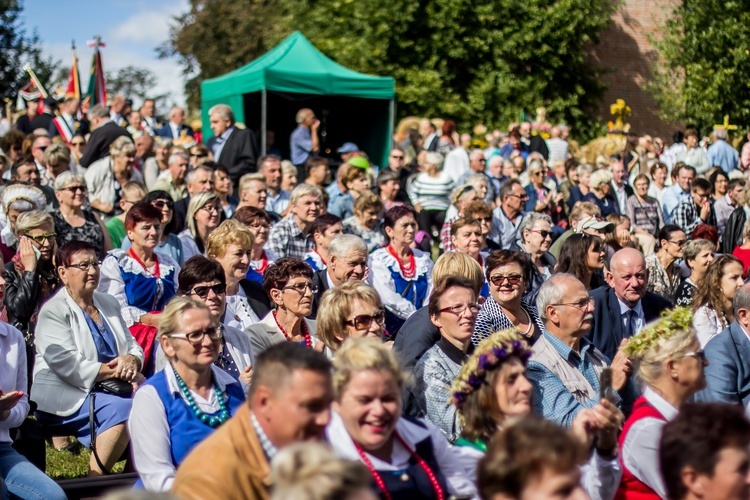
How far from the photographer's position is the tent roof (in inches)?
653

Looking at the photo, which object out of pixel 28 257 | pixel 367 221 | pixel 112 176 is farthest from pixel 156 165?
pixel 28 257

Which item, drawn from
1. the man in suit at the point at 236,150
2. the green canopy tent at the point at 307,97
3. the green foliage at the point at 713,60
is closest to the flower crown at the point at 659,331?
the man in suit at the point at 236,150

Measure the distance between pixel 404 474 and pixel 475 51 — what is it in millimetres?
24028

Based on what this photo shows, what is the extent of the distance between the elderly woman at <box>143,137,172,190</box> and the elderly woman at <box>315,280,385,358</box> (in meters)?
6.63

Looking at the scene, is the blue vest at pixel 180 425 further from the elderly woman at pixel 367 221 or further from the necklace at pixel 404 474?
the elderly woman at pixel 367 221

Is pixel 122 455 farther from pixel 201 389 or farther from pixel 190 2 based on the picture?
pixel 190 2

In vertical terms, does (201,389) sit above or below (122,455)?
above

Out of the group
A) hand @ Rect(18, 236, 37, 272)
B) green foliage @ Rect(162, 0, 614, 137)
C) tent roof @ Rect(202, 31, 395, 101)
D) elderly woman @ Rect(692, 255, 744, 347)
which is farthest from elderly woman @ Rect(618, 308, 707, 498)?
green foliage @ Rect(162, 0, 614, 137)

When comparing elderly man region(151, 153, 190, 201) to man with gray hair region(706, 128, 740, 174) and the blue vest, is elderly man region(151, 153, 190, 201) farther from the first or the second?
man with gray hair region(706, 128, 740, 174)

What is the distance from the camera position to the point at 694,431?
136 inches

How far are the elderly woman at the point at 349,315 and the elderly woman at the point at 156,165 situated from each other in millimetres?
6627

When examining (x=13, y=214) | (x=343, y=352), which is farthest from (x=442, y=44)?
(x=343, y=352)

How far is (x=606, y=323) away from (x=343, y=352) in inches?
139

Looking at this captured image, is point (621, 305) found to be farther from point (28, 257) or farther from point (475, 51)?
point (475, 51)
